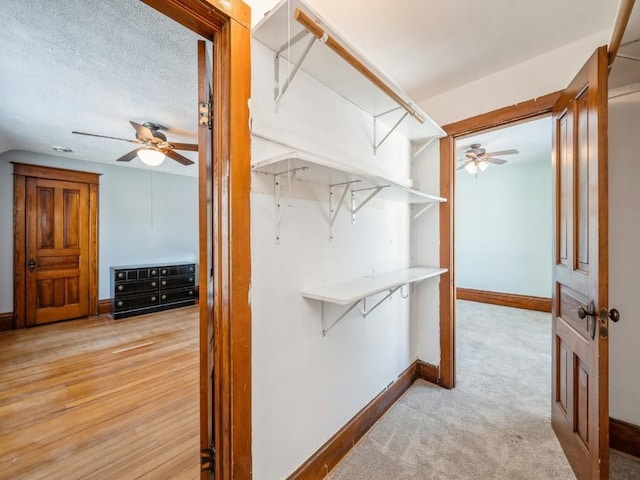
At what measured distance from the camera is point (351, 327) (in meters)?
1.66

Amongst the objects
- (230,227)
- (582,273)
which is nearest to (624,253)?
(582,273)

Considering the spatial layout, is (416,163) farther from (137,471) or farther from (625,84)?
(137,471)

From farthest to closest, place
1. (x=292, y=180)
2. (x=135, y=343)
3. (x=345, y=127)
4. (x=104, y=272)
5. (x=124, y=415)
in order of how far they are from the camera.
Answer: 1. (x=104, y=272)
2. (x=135, y=343)
3. (x=124, y=415)
4. (x=345, y=127)
5. (x=292, y=180)

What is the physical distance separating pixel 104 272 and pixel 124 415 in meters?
3.36

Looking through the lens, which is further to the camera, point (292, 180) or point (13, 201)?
point (13, 201)

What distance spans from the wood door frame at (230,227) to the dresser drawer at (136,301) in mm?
4107

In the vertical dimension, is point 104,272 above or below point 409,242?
below

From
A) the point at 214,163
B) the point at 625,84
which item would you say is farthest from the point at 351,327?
the point at 625,84

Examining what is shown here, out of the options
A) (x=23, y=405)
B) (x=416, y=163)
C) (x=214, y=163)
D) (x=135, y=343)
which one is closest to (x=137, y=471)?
(x=23, y=405)

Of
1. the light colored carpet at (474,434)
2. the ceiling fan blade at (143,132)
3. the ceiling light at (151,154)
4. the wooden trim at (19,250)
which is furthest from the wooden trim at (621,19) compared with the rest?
the wooden trim at (19,250)

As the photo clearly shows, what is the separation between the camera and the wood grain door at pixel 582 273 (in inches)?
44.5

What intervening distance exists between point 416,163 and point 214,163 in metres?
1.90

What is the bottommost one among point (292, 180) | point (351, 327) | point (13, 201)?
point (351, 327)

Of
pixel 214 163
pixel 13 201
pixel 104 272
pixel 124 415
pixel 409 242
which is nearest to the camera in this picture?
pixel 214 163
